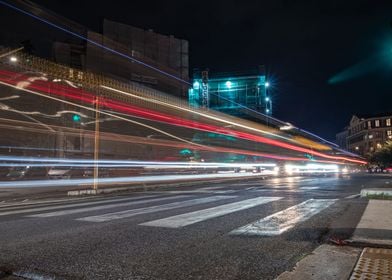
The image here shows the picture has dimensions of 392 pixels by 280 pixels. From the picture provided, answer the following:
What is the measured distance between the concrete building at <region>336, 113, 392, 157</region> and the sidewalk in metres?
116

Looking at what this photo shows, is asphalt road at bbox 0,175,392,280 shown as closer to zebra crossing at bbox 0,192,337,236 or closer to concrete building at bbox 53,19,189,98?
zebra crossing at bbox 0,192,337,236

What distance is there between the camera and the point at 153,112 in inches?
1395

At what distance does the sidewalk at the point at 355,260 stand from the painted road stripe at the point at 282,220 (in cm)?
137

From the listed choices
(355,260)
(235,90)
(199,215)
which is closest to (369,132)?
(235,90)

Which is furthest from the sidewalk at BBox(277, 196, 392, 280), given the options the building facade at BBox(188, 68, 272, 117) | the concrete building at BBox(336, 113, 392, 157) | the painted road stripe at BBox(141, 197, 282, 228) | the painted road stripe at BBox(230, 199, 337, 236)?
the concrete building at BBox(336, 113, 392, 157)

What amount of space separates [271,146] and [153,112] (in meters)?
11.8

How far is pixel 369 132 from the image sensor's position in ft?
417

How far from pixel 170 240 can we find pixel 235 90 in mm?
83079

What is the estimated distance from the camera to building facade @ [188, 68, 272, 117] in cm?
8256

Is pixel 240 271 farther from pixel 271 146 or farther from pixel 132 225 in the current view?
pixel 271 146

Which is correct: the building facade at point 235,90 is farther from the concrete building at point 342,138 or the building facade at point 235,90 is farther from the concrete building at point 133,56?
the concrete building at point 342,138

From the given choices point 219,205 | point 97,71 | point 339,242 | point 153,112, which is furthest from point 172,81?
point 339,242

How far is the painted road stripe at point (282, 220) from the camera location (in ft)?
24.1

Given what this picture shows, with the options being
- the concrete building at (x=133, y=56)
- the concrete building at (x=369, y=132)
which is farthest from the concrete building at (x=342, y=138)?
the concrete building at (x=133, y=56)
